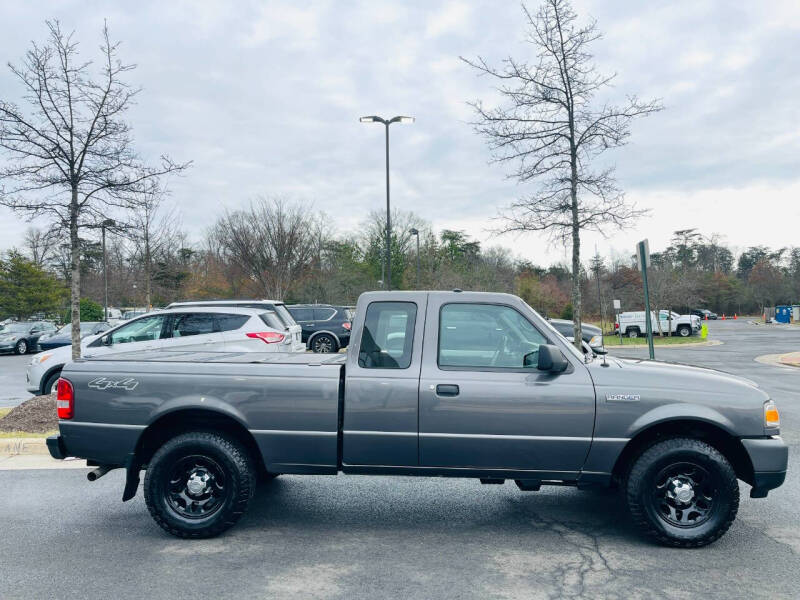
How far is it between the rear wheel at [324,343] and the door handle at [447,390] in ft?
54.6

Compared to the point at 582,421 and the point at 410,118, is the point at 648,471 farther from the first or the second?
the point at 410,118

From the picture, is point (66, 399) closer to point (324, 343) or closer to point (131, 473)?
point (131, 473)

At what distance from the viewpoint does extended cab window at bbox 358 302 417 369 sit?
4.62m

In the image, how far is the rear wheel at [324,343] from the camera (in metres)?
20.9

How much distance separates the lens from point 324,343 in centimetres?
2106

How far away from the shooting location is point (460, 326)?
15.5ft

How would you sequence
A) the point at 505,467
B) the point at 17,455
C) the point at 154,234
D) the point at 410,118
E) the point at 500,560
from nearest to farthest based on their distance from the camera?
the point at 500,560 < the point at 505,467 < the point at 17,455 < the point at 410,118 < the point at 154,234

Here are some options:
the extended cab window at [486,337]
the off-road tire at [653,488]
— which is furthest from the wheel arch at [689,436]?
the extended cab window at [486,337]

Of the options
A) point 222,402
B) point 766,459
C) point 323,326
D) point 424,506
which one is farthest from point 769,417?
point 323,326

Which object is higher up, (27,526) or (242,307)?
(242,307)

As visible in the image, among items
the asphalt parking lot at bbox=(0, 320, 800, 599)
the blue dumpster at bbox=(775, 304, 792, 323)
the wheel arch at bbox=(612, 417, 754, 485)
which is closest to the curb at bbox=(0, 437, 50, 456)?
the asphalt parking lot at bbox=(0, 320, 800, 599)

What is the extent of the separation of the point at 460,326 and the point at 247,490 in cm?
203

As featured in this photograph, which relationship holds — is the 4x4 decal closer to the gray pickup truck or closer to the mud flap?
the gray pickup truck

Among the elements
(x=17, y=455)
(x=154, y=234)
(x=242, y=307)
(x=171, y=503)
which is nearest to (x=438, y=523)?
(x=171, y=503)
